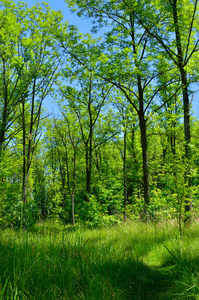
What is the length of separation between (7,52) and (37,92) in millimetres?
2301

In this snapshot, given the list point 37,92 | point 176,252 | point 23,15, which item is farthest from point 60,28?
point 176,252

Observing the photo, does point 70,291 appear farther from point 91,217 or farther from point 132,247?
point 91,217

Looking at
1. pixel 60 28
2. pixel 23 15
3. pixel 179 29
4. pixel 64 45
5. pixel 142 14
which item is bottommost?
pixel 179 29

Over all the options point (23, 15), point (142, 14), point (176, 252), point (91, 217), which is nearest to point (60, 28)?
point (23, 15)

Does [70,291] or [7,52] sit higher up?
[7,52]

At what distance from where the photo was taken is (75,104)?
12758 millimetres

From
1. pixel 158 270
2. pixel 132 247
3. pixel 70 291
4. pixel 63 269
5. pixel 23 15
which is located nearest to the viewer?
pixel 70 291

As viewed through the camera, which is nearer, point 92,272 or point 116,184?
point 92,272

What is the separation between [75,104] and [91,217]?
235 inches

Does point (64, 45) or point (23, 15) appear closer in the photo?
point (64, 45)

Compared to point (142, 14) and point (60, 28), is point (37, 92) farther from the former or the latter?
point (142, 14)

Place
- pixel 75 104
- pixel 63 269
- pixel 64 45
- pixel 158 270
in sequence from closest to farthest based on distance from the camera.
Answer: pixel 63 269, pixel 158 270, pixel 64 45, pixel 75 104

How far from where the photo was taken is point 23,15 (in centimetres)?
1195

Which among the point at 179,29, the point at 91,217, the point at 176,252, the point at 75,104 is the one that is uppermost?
the point at 179,29
